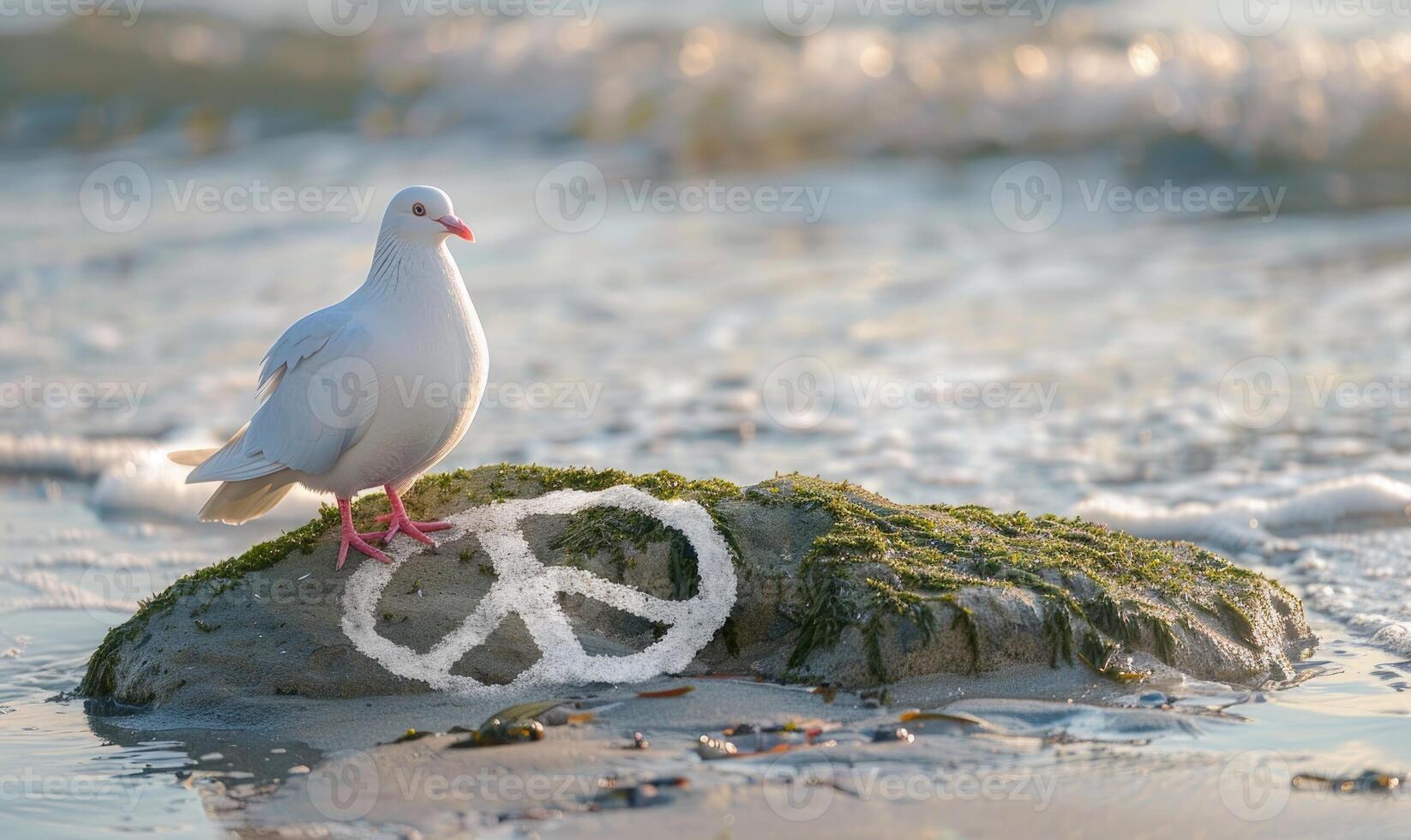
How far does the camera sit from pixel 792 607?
443 centimetres

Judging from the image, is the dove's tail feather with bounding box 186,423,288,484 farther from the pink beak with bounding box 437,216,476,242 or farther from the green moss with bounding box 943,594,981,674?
the green moss with bounding box 943,594,981,674

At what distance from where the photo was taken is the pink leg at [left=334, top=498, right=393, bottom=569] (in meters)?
4.65

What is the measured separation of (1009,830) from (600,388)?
6.39 metres

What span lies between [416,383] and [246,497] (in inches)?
38.4

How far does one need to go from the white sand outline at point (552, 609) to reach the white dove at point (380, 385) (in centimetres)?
25

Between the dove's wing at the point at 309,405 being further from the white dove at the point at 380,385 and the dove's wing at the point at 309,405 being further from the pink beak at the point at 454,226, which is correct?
the pink beak at the point at 454,226

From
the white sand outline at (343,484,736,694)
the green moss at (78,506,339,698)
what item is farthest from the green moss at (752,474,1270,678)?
the green moss at (78,506,339,698)

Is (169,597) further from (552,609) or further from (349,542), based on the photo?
(552,609)

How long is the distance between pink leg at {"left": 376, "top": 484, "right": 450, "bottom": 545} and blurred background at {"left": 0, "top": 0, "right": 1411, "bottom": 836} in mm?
1406

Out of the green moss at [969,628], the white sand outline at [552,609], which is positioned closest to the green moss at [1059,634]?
the green moss at [969,628]

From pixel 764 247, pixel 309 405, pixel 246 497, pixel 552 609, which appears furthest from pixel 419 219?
pixel 764 247

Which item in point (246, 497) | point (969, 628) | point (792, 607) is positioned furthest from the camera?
point (246, 497)

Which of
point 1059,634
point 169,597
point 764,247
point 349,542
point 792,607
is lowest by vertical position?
point 1059,634

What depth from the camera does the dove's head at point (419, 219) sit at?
4797 mm
